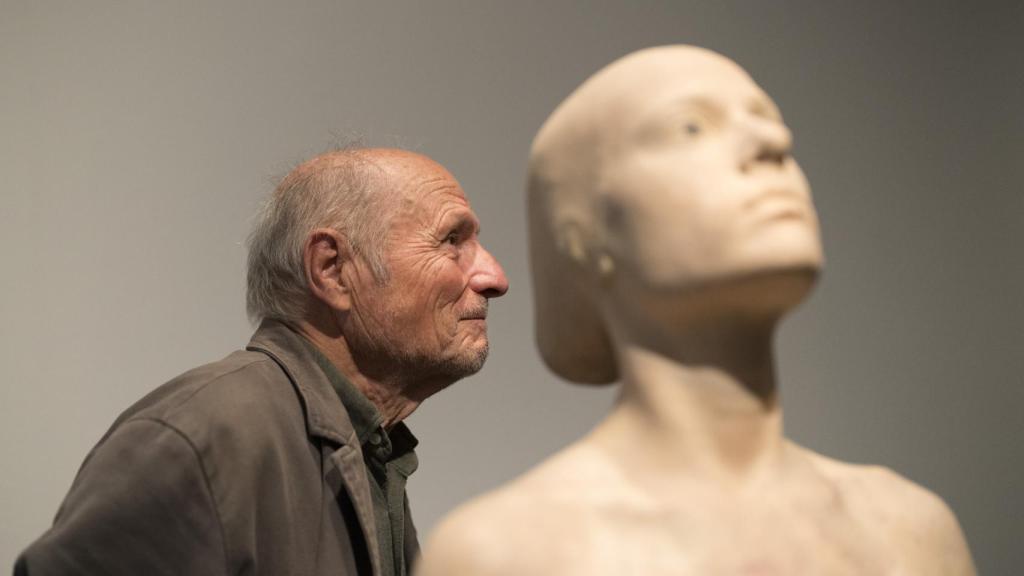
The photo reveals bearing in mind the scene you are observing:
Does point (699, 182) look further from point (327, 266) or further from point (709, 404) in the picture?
point (327, 266)

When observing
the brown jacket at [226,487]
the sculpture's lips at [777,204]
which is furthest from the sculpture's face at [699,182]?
the brown jacket at [226,487]

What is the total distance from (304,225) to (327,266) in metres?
0.09

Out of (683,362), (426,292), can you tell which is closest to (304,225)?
(426,292)

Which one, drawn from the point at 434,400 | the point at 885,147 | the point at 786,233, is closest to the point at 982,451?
the point at 885,147

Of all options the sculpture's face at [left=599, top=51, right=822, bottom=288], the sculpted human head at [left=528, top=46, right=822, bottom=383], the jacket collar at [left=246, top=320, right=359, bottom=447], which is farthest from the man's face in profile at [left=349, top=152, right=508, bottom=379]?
the sculpture's face at [left=599, top=51, right=822, bottom=288]

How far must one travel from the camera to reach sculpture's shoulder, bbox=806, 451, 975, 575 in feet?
3.35

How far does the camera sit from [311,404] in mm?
1798

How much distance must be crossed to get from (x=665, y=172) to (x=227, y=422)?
0.91 metres

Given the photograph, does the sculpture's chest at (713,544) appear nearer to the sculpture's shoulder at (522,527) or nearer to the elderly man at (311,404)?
the sculpture's shoulder at (522,527)

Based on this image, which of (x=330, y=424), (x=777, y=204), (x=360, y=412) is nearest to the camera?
(x=777, y=204)

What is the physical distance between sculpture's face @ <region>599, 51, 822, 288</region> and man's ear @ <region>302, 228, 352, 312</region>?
3.40 ft

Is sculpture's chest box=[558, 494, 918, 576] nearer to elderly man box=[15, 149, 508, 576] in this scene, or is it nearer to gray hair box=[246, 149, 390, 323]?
elderly man box=[15, 149, 508, 576]

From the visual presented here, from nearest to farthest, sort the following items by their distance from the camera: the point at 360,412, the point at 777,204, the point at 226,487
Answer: the point at 777,204 < the point at 226,487 < the point at 360,412

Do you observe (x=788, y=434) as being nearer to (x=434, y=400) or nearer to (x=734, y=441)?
(x=434, y=400)
